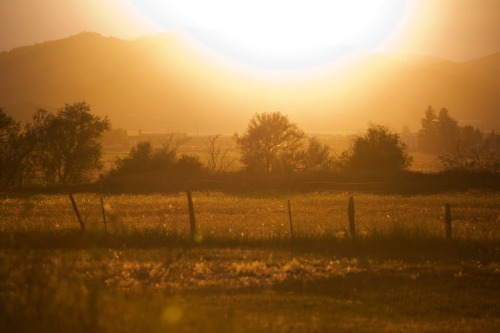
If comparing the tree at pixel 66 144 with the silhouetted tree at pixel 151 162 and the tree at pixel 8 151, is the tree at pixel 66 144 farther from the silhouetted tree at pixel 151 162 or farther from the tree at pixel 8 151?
the silhouetted tree at pixel 151 162

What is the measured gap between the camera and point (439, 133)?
302ft

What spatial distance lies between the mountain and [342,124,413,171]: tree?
86.1m

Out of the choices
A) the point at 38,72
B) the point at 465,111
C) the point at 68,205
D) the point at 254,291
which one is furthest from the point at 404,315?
the point at 38,72

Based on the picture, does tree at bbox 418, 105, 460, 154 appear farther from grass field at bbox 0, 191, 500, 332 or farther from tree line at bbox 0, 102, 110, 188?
grass field at bbox 0, 191, 500, 332

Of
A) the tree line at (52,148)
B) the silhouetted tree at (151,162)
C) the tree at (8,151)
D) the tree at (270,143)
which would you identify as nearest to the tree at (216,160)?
the silhouetted tree at (151,162)

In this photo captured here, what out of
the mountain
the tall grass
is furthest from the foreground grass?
the mountain

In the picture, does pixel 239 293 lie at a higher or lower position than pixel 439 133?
lower

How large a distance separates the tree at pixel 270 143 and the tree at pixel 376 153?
215 inches

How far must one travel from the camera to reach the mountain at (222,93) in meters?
154

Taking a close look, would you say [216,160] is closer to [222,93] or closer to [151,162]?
[151,162]

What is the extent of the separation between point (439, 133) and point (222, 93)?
103 meters

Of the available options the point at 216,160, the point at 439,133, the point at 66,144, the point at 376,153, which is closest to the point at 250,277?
the point at 376,153

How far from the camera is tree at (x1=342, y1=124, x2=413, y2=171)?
55.4 m

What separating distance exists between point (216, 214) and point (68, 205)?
884 centimetres
